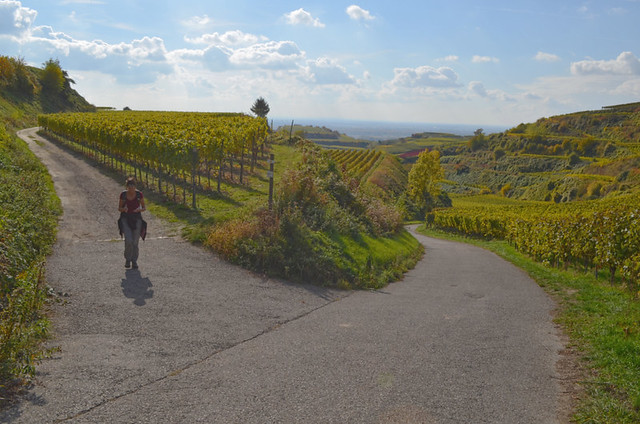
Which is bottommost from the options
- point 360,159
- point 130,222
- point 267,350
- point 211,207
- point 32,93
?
point 267,350

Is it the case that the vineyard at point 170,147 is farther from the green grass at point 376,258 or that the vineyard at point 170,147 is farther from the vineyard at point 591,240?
the vineyard at point 591,240

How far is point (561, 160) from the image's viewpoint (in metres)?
150

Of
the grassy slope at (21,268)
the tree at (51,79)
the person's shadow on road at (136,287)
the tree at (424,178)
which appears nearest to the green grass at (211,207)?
the person's shadow on road at (136,287)

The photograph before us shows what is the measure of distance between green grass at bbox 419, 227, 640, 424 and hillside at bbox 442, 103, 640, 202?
86.3 m

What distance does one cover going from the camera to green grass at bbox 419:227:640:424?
6.95 metres

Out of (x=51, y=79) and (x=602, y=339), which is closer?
(x=602, y=339)

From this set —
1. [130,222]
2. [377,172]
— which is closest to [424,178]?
[377,172]

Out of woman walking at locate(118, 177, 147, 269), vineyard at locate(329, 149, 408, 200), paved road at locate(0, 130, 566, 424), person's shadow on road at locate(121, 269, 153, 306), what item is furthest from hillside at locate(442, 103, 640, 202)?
person's shadow on road at locate(121, 269, 153, 306)

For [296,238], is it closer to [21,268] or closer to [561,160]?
[21,268]

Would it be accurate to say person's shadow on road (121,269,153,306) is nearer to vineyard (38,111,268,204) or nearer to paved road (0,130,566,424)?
paved road (0,130,566,424)

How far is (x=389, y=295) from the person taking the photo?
14.6m

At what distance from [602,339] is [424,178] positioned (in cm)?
7191

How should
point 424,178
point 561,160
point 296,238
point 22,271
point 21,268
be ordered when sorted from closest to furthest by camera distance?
point 22,271
point 21,268
point 296,238
point 424,178
point 561,160

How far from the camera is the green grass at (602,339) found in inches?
273
